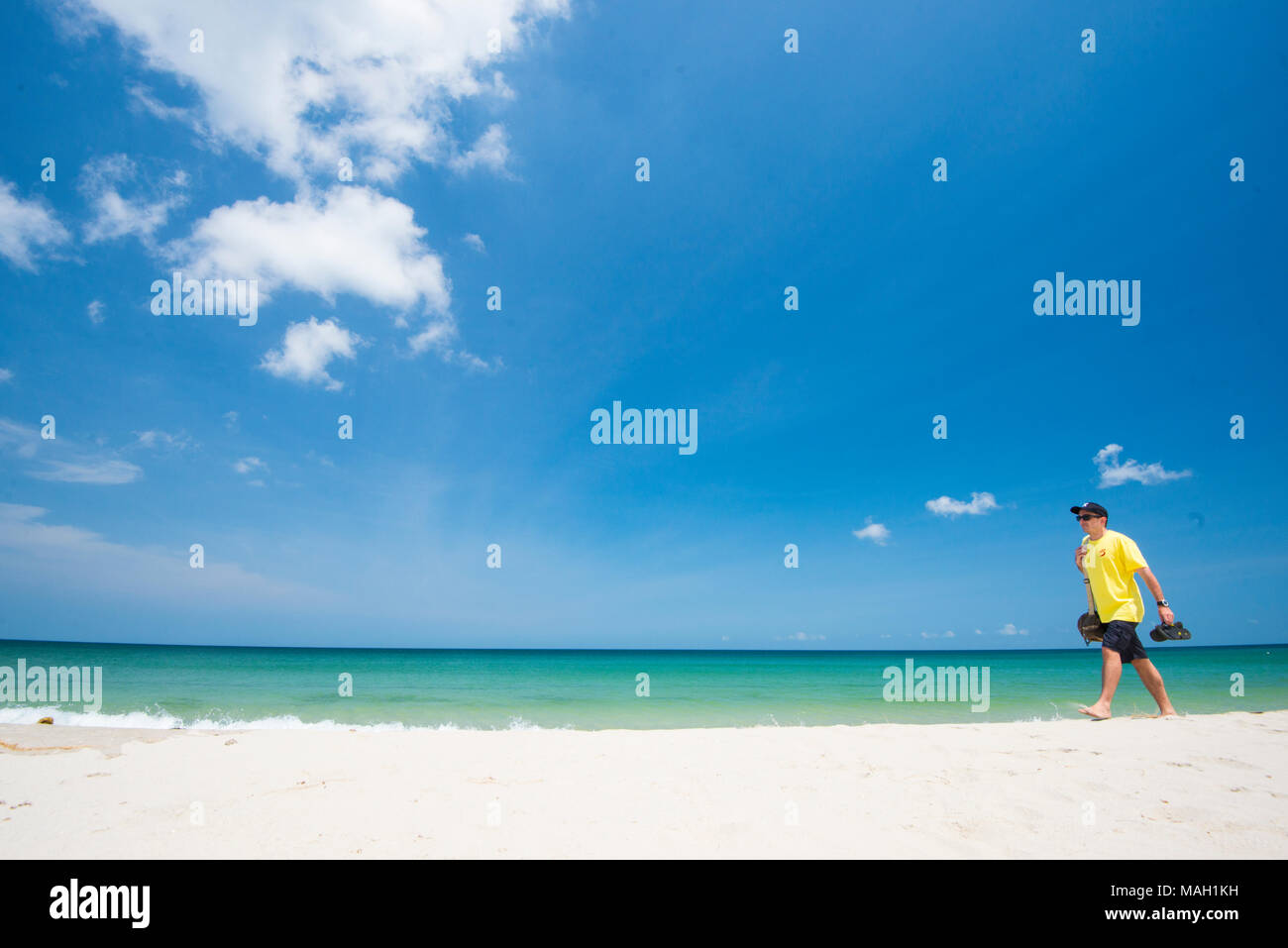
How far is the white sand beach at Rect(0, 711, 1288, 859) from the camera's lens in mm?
3057

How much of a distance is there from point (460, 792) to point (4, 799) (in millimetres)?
3409

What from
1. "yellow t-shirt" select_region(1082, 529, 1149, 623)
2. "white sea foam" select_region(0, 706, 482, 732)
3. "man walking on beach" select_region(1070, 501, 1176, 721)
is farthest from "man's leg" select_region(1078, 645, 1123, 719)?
"white sea foam" select_region(0, 706, 482, 732)

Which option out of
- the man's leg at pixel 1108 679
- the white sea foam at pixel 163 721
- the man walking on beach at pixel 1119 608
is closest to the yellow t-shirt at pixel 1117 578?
the man walking on beach at pixel 1119 608

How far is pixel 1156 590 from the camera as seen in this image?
5.77 m

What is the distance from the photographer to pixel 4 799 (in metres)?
4.07

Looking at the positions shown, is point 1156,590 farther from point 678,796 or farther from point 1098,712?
point 678,796

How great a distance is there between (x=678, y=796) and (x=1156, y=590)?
560 centimetres

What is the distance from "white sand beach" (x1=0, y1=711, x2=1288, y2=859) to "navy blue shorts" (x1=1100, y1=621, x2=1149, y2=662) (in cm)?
71

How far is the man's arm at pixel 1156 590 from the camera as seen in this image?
5.65 m

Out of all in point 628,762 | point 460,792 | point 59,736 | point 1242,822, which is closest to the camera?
point 1242,822

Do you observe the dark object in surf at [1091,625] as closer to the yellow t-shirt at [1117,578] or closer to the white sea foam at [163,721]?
the yellow t-shirt at [1117,578]
